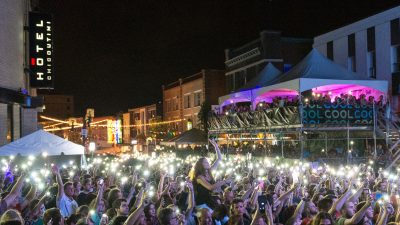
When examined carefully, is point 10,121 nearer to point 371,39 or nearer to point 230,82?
point 371,39

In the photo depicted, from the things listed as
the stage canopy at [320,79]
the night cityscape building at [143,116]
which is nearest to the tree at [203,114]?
the night cityscape building at [143,116]

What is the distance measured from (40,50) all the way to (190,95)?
24666 mm

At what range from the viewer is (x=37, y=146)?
1734cm

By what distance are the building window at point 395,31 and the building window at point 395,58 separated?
1.08 feet

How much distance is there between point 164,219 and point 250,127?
58.1ft

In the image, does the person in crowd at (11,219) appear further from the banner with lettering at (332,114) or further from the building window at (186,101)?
the building window at (186,101)

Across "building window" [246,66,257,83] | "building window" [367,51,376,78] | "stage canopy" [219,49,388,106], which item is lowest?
"stage canopy" [219,49,388,106]

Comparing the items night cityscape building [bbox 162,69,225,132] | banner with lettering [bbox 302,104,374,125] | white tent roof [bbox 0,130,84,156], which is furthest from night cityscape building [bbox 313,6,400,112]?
night cityscape building [bbox 162,69,225,132]

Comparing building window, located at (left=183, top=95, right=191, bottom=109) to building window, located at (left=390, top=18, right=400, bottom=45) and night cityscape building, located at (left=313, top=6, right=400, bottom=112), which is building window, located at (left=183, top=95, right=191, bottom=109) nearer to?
night cityscape building, located at (left=313, top=6, right=400, bottom=112)

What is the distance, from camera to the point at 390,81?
27219 millimetres

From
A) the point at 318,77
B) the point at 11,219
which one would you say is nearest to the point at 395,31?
the point at 318,77

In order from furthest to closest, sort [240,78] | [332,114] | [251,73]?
A: 1. [240,78]
2. [251,73]
3. [332,114]

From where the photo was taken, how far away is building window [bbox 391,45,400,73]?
26830 millimetres

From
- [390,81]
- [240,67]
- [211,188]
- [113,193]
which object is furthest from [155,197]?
[240,67]
